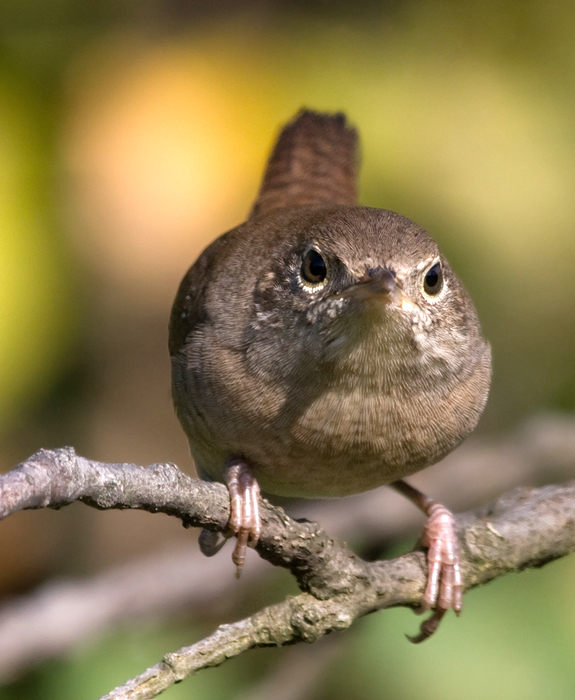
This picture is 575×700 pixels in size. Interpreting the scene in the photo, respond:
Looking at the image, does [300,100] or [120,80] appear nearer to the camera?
[300,100]

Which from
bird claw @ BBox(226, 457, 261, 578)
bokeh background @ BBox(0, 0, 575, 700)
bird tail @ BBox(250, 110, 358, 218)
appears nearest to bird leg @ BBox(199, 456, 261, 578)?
bird claw @ BBox(226, 457, 261, 578)

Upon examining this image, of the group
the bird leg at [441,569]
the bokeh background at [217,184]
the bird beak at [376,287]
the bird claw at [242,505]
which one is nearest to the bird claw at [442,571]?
Answer: the bird leg at [441,569]

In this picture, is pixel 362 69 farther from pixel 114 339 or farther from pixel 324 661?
pixel 324 661

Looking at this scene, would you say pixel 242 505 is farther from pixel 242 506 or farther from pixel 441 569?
pixel 441 569

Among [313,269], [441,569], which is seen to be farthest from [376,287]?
[441,569]

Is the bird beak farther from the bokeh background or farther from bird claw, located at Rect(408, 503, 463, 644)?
the bokeh background

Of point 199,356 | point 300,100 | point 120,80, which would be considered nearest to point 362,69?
point 300,100

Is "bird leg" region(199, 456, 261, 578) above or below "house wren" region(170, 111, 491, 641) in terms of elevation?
below

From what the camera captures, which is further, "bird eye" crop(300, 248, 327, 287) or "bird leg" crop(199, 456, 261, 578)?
"bird eye" crop(300, 248, 327, 287)
